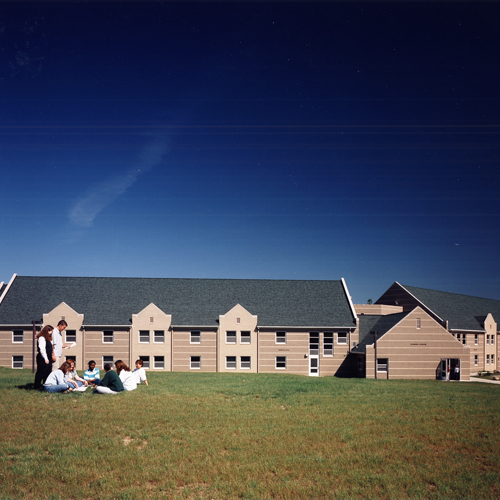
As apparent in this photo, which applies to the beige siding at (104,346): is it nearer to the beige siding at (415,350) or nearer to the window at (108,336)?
the window at (108,336)

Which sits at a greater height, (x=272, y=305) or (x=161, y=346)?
(x=272, y=305)

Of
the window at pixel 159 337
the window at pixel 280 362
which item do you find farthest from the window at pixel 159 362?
the window at pixel 280 362

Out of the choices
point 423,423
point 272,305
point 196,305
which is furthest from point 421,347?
point 423,423

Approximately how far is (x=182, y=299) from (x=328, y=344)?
53.1 feet

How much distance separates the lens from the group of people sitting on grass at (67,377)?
570 inches

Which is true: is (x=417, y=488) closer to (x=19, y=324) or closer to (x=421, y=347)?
(x=421, y=347)

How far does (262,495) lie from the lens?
25.5 ft

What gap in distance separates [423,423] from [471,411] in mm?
3685

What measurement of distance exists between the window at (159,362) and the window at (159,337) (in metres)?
1.56

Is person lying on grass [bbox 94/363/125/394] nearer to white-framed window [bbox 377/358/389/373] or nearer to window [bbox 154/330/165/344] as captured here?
window [bbox 154/330/165/344]

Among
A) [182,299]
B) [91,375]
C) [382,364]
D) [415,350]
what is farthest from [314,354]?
[91,375]

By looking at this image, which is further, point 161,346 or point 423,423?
point 161,346

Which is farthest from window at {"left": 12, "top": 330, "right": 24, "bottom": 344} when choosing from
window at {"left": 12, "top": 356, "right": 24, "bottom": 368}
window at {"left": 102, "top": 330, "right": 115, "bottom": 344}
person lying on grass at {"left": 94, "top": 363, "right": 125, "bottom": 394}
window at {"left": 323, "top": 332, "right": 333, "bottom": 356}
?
person lying on grass at {"left": 94, "top": 363, "right": 125, "bottom": 394}

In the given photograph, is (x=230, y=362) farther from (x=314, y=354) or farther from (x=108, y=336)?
(x=108, y=336)
